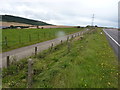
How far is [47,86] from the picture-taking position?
19.0 feet

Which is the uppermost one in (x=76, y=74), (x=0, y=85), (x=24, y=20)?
(x=24, y=20)

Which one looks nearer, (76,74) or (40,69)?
(76,74)

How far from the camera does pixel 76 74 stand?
688 cm

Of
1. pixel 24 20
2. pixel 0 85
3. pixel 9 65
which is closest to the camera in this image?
pixel 0 85

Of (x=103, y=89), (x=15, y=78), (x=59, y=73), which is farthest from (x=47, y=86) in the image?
(x=15, y=78)

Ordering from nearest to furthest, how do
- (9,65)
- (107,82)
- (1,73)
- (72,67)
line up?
(107,82) → (72,67) → (1,73) → (9,65)

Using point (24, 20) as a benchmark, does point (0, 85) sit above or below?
below

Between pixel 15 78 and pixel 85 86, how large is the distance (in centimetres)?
380

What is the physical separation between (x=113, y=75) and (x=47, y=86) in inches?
125

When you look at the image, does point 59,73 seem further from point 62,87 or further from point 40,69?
point 40,69

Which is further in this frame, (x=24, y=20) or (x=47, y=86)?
(x=24, y=20)

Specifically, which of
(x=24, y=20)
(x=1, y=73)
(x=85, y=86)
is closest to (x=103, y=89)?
(x=85, y=86)

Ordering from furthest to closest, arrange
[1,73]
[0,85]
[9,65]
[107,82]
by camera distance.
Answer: [9,65] → [1,73] → [0,85] → [107,82]

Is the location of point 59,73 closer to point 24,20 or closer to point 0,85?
point 0,85
